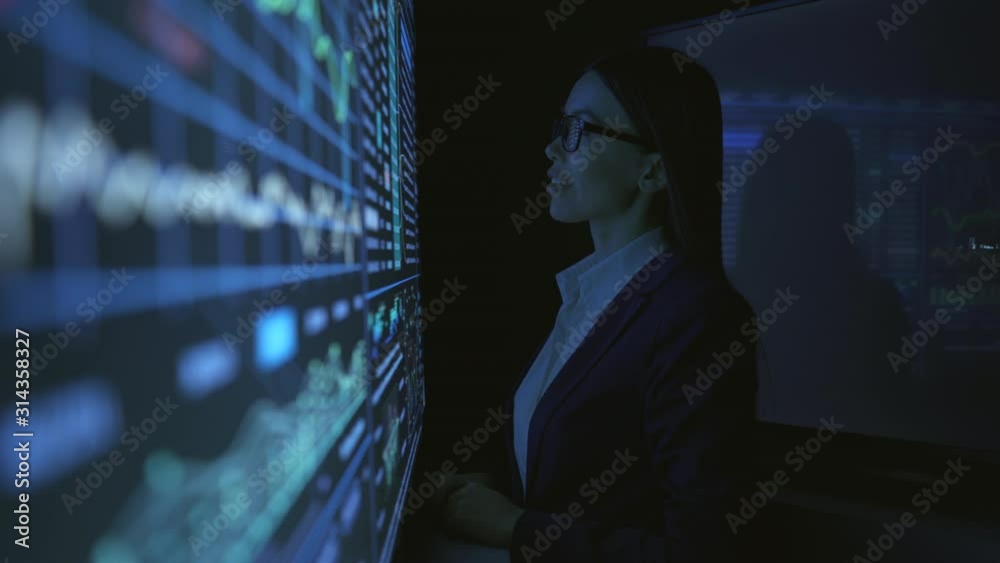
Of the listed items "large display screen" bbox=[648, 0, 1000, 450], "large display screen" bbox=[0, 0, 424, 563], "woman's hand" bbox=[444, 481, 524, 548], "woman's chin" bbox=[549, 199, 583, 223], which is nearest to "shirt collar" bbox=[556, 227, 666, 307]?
"woman's chin" bbox=[549, 199, 583, 223]

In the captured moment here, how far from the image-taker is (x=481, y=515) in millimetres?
1233

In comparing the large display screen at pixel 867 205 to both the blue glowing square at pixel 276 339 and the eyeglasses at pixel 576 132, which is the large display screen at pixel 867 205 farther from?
the blue glowing square at pixel 276 339

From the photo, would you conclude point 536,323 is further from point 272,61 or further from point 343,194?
point 272,61

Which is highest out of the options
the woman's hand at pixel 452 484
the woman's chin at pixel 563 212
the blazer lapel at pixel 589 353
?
the woman's chin at pixel 563 212

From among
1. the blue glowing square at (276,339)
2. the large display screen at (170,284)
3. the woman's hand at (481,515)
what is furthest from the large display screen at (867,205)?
the blue glowing square at (276,339)

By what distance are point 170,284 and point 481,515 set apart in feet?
3.56

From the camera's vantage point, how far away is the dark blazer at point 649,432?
997mm

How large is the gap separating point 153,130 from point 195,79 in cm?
5

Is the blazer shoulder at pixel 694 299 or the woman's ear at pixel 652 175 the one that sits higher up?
the woman's ear at pixel 652 175

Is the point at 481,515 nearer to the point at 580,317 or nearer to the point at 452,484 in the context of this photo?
the point at 452,484

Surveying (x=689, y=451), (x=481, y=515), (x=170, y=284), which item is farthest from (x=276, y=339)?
(x=481, y=515)

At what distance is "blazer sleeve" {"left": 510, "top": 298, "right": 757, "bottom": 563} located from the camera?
99 cm

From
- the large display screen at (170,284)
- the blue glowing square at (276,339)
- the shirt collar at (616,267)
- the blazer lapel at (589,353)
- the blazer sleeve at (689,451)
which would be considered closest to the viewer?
the large display screen at (170,284)

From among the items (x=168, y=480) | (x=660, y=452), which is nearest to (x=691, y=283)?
(x=660, y=452)
